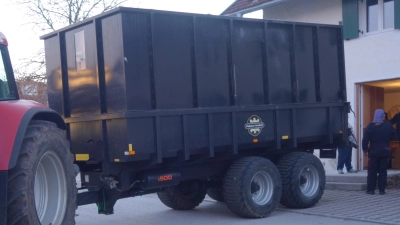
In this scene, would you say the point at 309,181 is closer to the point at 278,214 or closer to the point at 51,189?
the point at 278,214

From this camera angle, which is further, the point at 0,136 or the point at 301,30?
the point at 301,30

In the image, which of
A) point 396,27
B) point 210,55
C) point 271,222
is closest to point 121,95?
point 210,55

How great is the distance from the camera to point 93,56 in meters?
8.03

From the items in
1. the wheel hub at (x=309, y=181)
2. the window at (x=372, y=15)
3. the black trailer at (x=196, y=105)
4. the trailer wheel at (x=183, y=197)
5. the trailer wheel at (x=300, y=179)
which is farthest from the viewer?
the window at (x=372, y=15)

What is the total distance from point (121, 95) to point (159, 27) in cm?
120

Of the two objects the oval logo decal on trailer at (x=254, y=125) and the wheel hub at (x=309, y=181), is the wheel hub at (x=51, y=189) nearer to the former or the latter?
the oval logo decal on trailer at (x=254, y=125)

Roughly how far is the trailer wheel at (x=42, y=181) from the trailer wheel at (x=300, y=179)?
469cm

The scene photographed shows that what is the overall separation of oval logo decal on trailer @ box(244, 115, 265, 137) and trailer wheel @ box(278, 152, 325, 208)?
106cm

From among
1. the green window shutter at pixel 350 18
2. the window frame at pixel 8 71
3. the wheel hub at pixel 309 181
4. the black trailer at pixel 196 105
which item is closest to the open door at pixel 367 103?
the green window shutter at pixel 350 18

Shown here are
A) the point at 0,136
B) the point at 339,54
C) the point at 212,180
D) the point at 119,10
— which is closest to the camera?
the point at 0,136

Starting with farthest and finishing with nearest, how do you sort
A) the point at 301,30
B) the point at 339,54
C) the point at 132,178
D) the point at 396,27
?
the point at 396,27 → the point at 339,54 → the point at 301,30 → the point at 132,178

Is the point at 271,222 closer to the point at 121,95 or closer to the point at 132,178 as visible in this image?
the point at 132,178

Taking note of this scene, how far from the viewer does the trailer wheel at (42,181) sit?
515 centimetres

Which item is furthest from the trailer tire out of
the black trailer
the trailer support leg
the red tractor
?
the red tractor
